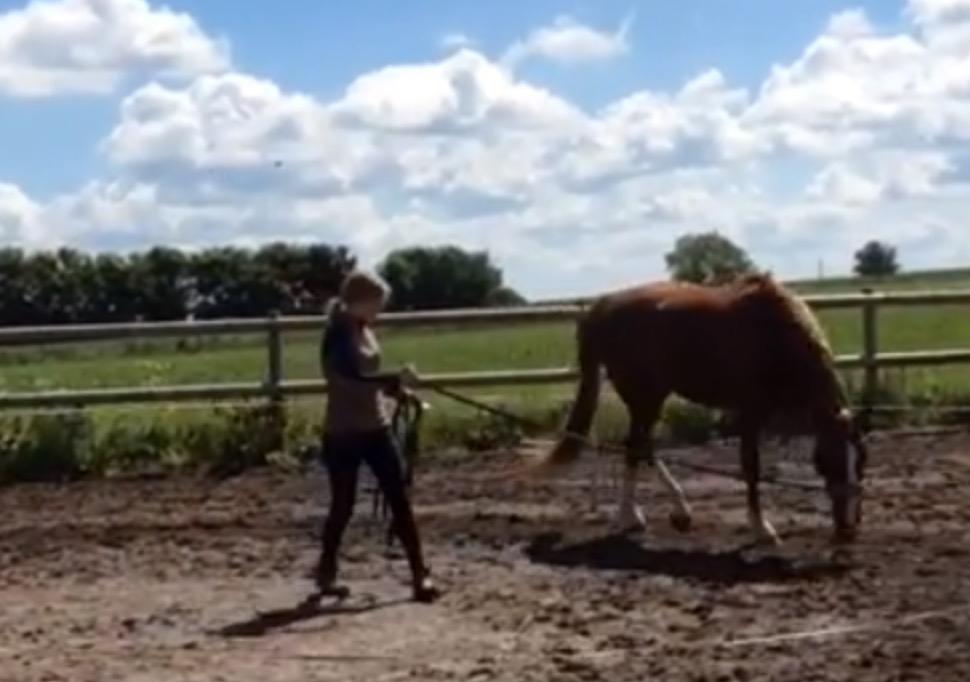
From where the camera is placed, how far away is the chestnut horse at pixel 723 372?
1287cm

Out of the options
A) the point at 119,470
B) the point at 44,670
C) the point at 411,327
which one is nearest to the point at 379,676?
the point at 44,670

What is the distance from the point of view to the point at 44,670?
31.4 feet

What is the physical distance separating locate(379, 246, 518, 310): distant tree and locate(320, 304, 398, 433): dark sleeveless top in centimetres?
3450

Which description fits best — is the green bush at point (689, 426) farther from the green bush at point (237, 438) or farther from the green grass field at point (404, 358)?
the green bush at point (237, 438)

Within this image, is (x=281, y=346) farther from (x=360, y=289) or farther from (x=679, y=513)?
(x=360, y=289)

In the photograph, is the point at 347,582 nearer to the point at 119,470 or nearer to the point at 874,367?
the point at 119,470

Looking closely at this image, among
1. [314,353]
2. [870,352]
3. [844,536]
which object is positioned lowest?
[844,536]

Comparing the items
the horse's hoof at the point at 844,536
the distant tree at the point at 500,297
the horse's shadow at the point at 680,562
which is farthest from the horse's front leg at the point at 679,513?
the distant tree at the point at 500,297

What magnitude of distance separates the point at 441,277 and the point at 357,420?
37.2 meters

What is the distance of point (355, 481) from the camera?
11336 mm

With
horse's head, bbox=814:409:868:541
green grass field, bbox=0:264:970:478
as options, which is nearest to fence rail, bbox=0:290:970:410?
green grass field, bbox=0:264:970:478

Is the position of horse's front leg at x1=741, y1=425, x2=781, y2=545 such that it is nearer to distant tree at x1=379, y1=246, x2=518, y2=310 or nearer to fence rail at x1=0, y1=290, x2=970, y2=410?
fence rail at x1=0, y1=290, x2=970, y2=410

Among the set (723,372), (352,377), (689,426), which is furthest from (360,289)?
(689,426)

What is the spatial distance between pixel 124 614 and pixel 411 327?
Answer: 8.27m
